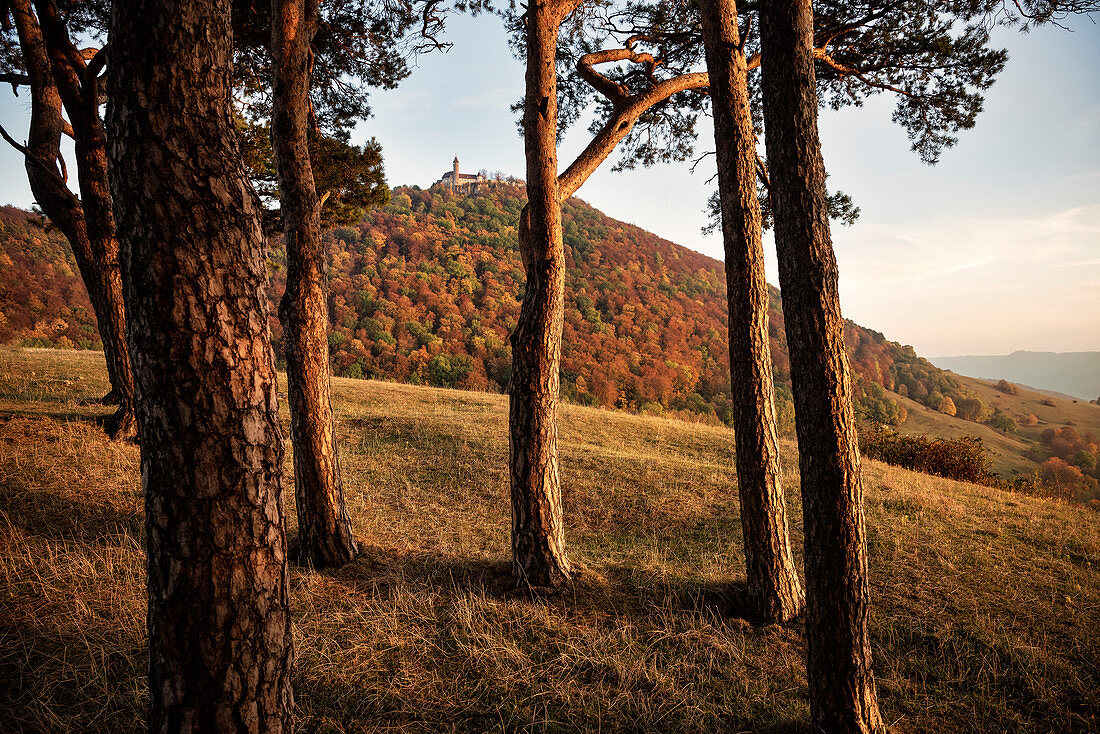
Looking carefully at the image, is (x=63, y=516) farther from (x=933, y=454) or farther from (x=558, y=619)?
(x=933, y=454)

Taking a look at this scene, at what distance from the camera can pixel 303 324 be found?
14.5 ft

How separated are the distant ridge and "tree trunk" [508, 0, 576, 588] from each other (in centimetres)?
10906

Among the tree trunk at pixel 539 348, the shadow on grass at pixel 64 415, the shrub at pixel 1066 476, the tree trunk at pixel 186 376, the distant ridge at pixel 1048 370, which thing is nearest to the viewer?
the tree trunk at pixel 186 376

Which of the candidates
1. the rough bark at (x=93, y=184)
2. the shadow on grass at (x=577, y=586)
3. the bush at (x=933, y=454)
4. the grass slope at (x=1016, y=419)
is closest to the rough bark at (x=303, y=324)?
the shadow on grass at (x=577, y=586)

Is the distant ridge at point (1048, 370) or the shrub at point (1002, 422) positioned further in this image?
the distant ridge at point (1048, 370)

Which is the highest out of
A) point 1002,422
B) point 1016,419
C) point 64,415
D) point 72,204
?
point 72,204

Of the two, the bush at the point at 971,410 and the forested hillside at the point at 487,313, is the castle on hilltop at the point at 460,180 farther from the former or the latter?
the bush at the point at 971,410

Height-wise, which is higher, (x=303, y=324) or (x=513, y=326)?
(x=513, y=326)

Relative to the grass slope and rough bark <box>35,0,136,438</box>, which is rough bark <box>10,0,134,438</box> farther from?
the grass slope

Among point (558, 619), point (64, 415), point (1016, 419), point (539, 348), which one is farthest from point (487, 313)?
point (1016, 419)

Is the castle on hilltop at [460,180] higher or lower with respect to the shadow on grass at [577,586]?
higher

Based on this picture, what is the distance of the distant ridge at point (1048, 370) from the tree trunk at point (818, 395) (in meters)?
109

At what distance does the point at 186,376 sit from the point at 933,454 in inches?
652

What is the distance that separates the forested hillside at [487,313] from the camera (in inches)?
1029
